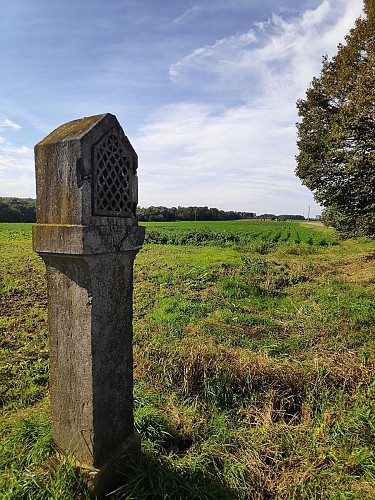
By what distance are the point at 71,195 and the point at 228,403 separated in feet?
10.8

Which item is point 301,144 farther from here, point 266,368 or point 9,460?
point 9,460

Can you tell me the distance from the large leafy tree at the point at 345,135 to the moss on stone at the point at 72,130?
→ 483 inches

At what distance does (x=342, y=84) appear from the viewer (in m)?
13.6

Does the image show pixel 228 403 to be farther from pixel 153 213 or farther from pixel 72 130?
pixel 153 213

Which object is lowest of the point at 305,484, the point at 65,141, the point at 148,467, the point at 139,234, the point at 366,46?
the point at 305,484

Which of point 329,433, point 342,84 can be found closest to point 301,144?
point 342,84

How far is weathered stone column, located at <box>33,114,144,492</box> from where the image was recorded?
7.20 ft

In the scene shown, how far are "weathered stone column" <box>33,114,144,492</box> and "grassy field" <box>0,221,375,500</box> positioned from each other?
1.03ft

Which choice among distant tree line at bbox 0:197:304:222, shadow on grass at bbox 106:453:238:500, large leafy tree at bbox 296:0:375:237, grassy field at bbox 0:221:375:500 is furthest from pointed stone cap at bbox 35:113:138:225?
distant tree line at bbox 0:197:304:222

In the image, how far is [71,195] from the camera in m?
2.19

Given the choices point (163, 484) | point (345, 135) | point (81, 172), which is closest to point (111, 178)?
point (81, 172)

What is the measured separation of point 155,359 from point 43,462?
2.51 metres

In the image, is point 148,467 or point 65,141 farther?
point 148,467

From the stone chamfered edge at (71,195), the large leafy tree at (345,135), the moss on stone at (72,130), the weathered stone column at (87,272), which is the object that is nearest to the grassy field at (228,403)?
the weathered stone column at (87,272)
